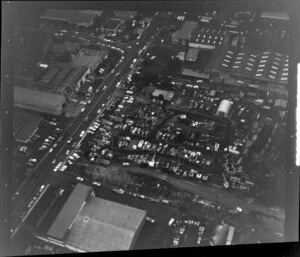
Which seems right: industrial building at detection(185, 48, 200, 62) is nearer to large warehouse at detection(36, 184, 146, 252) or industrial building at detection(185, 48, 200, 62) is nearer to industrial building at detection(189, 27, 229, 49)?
industrial building at detection(189, 27, 229, 49)

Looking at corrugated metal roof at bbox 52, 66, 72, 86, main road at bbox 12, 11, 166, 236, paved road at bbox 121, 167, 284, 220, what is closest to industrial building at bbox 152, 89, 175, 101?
main road at bbox 12, 11, 166, 236

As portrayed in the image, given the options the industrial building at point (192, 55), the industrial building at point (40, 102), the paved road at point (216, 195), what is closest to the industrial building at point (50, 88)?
the industrial building at point (40, 102)

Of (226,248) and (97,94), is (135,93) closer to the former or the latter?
(97,94)

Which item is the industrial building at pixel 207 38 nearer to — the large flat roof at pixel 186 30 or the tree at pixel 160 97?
the large flat roof at pixel 186 30

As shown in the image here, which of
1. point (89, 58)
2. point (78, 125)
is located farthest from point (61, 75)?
point (78, 125)

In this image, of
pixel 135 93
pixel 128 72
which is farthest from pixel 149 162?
pixel 128 72
